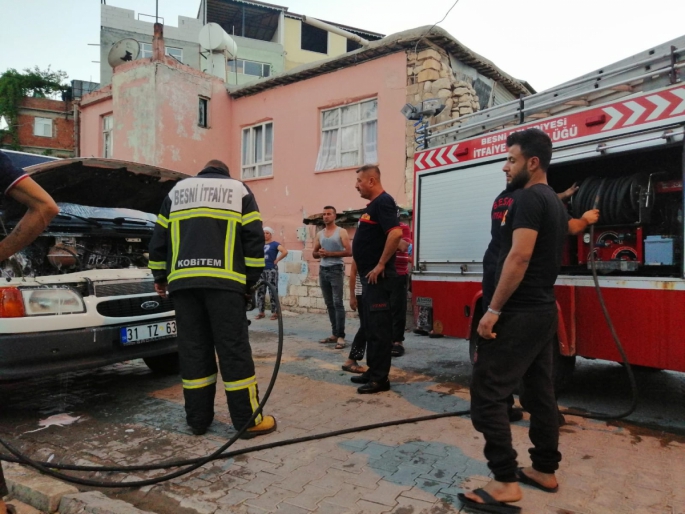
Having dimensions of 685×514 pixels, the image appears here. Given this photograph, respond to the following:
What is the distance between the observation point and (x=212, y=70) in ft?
61.2

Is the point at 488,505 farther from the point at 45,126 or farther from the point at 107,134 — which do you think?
the point at 45,126

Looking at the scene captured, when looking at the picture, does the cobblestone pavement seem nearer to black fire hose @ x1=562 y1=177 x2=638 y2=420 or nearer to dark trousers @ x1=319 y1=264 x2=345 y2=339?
black fire hose @ x1=562 y1=177 x2=638 y2=420

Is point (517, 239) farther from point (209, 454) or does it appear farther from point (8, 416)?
point (8, 416)

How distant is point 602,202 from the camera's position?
4285 millimetres

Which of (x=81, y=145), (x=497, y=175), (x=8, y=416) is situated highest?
(x=81, y=145)

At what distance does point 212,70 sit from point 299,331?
13441mm

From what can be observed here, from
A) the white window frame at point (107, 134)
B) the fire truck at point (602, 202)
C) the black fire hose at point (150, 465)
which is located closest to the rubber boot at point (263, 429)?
the black fire hose at point (150, 465)

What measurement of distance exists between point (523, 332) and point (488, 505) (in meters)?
0.84

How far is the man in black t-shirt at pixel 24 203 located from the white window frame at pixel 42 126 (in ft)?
93.0

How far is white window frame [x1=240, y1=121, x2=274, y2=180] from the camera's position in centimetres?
1372

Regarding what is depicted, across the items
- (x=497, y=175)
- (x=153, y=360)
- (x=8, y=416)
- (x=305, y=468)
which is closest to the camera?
(x=305, y=468)

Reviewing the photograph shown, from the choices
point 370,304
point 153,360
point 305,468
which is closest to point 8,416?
point 153,360

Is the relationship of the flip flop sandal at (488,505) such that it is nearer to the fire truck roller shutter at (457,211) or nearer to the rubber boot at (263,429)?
the rubber boot at (263,429)

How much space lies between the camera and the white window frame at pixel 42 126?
84.9ft
